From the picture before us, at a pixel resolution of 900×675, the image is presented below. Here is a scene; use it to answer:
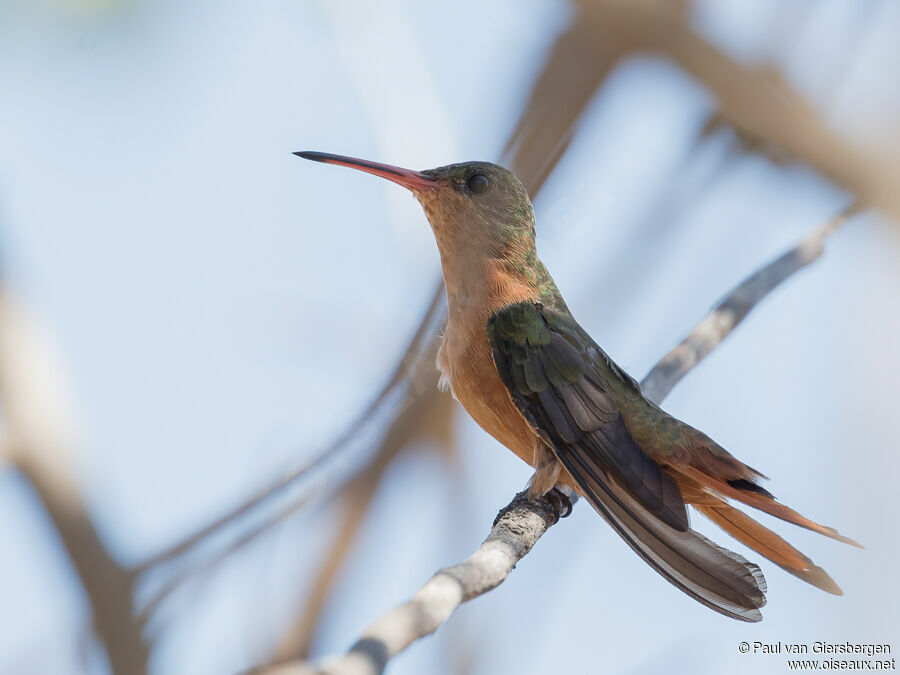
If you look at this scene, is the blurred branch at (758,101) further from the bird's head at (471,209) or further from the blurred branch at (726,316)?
the bird's head at (471,209)

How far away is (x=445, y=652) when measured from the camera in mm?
3379

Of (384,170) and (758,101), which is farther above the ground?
(758,101)

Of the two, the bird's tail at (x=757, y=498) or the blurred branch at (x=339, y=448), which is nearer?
the bird's tail at (x=757, y=498)

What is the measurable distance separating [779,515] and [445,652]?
4.43ft

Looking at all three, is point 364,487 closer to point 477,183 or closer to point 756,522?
point 477,183

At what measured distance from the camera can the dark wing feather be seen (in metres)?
2.53

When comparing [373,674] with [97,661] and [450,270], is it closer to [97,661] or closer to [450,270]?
[97,661]

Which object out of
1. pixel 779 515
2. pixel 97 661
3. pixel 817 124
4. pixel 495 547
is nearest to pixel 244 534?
pixel 97 661

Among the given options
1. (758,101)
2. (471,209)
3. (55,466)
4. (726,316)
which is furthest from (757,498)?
(758,101)

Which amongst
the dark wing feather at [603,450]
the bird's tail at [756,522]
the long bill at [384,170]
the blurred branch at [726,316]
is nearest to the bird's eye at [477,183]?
the long bill at [384,170]

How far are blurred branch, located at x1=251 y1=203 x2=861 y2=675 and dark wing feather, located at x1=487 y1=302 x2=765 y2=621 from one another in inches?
7.5

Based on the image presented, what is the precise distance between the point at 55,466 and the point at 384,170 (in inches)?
58.5

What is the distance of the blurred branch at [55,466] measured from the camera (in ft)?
7.20

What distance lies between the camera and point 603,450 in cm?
298
